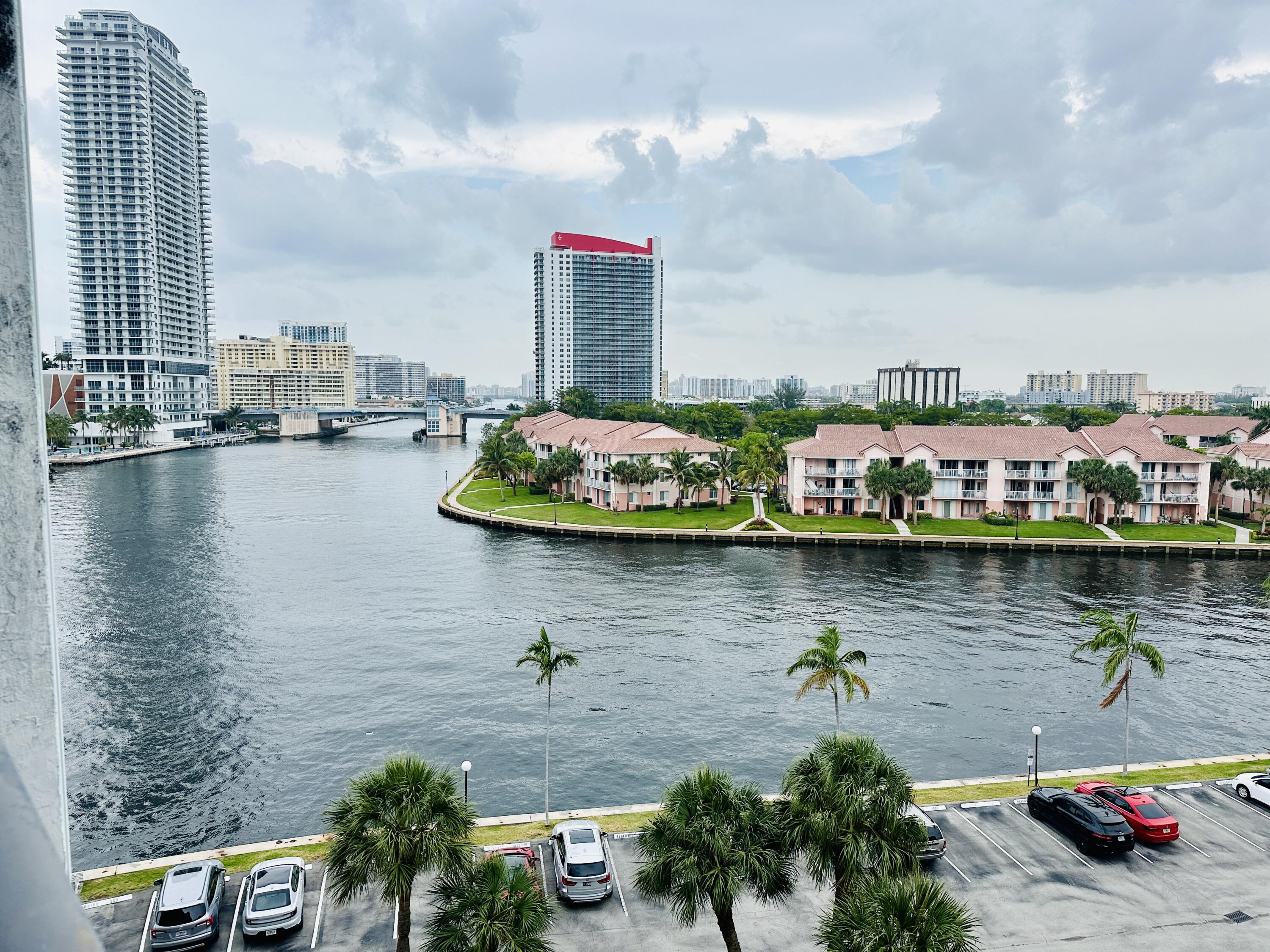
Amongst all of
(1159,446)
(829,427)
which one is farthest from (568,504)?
(1159,446)

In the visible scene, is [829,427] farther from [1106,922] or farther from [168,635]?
[1106,922]

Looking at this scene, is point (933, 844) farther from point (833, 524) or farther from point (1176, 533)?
point (1176, 533)

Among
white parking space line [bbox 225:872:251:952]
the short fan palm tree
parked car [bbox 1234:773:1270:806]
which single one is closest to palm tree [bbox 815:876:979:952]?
the short fan palm tree

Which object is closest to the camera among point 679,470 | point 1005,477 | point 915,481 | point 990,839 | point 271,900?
point 271,900

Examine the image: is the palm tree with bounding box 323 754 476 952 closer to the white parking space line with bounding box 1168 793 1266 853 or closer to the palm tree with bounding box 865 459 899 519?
the white parking space line with bounding box 1168 793 1266 853

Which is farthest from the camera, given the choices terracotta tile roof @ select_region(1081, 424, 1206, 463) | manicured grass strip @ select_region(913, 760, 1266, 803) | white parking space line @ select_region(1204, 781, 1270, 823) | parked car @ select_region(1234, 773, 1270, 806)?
terracotta tile roof @ select_region(1081, 424, 1206, 463)

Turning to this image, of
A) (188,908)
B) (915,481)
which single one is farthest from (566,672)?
(915,481)

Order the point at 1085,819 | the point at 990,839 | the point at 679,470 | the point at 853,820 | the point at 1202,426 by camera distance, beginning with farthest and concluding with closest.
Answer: the point at 1202,426, the point at 679,470, the point at 990,839, the point at 1085,819, the point at 853,820
